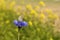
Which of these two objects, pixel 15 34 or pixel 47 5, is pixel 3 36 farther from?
pixel 47 5

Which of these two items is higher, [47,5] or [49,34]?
[47,5]

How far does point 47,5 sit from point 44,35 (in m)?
1.69

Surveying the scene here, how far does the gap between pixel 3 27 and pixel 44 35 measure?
2.29ft

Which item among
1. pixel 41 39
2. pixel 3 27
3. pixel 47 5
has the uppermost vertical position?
pixel 47 5

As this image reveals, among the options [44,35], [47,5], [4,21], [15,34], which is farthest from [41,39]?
[47,5]

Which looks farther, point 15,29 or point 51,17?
point 51,17

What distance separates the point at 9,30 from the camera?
13.5 ft

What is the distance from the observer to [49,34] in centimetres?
408

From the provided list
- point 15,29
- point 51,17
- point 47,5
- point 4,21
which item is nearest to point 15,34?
point 15,29

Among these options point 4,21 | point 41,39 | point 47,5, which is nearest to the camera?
point 41,39

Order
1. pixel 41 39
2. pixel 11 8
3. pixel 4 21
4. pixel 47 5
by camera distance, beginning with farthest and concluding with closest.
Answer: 1. pixel 47 5
2. pixel 11 8
3. pixel 4 21
4. pixel 41 39

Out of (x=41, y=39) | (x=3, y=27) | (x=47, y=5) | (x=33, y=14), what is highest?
(x=47, y=5)

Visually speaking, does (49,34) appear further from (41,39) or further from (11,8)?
(11,8)

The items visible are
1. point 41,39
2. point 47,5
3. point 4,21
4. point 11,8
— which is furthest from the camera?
point 47,5
